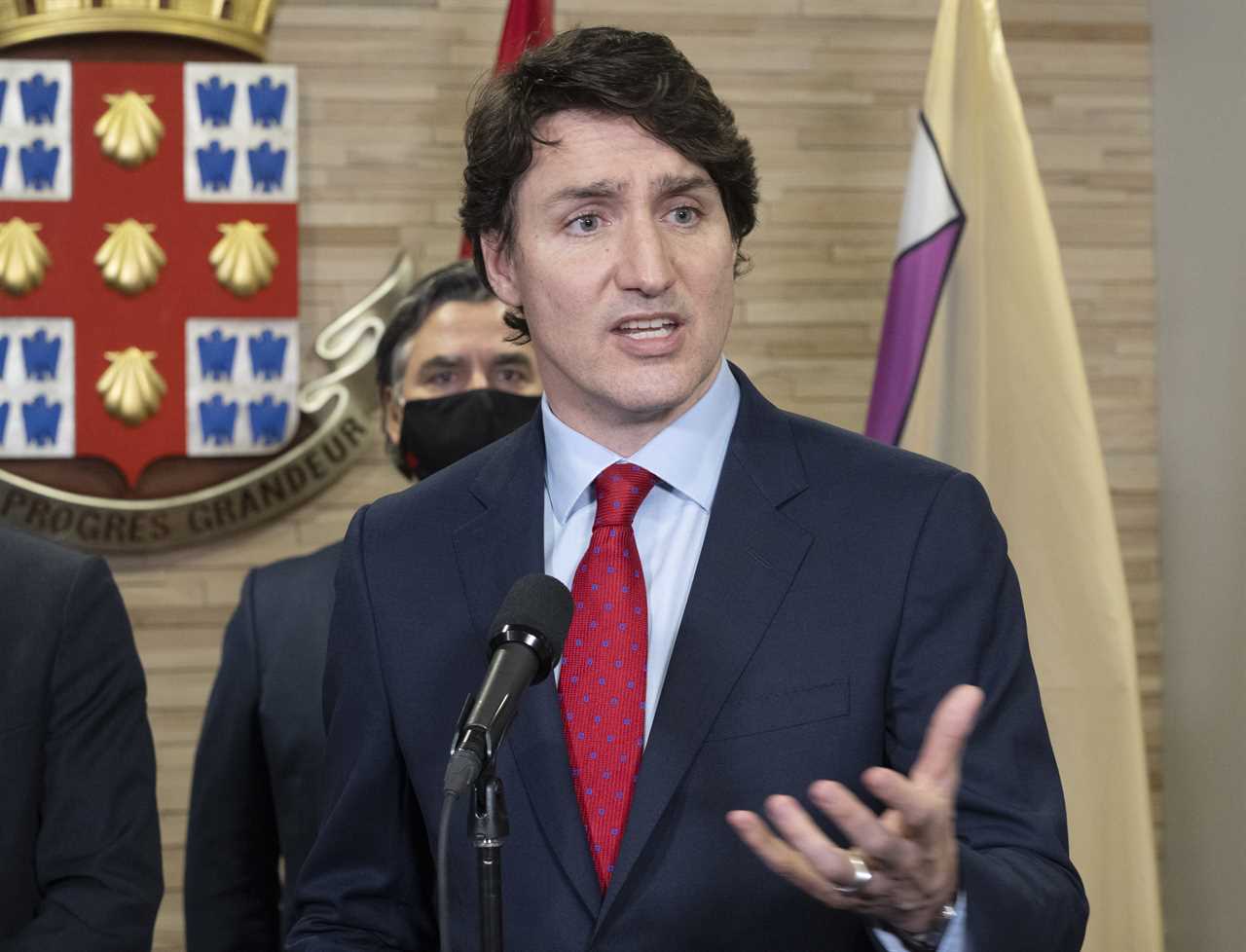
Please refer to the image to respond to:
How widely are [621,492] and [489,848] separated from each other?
0.62 m

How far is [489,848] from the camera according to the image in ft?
3.89

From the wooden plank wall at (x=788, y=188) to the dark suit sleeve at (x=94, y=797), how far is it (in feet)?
5.23

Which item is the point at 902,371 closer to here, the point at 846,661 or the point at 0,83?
the point at 846,661

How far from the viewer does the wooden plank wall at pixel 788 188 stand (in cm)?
376

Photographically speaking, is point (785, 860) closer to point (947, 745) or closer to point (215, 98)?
point (947, 745)

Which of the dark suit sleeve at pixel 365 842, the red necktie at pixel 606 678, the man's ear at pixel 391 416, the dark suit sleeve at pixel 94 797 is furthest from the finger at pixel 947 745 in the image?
the man's ear at pixel 391 416

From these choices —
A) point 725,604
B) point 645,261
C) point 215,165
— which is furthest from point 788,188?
point 725,604

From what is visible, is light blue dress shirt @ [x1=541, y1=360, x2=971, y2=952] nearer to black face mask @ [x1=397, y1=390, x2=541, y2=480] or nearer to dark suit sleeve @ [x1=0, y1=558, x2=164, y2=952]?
dark suit sleeve @ [x1=0, y1=558, x2=164, y2=952]

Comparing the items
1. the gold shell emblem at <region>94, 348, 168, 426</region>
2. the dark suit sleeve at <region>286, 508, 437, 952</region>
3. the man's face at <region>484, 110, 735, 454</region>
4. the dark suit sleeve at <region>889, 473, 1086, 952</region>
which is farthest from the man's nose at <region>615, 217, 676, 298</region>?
the gold shell emblem at <region>94, 348, 168, 426</region>

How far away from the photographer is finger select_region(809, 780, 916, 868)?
1.16 metres

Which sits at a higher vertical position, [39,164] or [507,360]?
[39,164]

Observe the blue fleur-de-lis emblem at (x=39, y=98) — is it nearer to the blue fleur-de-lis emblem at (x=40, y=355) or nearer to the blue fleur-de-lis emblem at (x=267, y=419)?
the blue fleur-de-lis emblem at (x=40, y=355)

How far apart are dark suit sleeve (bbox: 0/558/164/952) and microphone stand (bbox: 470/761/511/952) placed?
1.06m

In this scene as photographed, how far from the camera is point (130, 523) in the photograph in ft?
12.1
